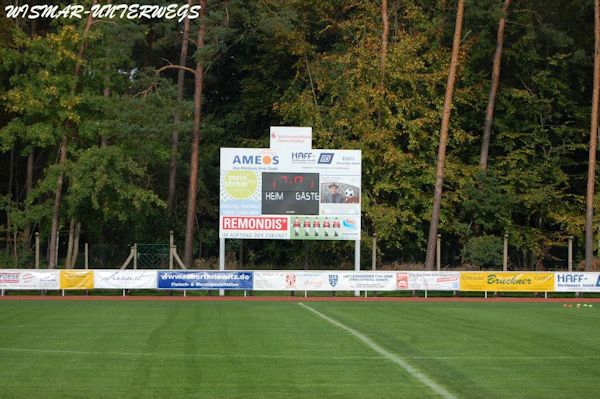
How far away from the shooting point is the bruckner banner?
36.4m

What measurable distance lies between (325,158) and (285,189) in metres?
1.99

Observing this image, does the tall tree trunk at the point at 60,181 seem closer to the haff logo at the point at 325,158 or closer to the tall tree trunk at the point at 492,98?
the haff logo at the point at 325,158

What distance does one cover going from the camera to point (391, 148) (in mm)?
46281

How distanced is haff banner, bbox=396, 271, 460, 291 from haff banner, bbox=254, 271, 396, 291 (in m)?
0.37

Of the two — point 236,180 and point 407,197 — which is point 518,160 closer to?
point 407,197

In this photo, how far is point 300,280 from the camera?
121 feet

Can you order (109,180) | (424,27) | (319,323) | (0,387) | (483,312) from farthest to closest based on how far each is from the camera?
(424,27) < (109,180) < (483,312) < (319,323) < (0,387)

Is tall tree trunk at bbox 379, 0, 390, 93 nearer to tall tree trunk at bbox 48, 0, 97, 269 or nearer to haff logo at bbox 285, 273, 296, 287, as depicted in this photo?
haff logo at bbox 285, 273, 296, 287

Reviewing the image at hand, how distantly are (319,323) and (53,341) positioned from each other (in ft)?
24.3

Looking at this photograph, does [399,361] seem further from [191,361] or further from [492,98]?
[492,98]

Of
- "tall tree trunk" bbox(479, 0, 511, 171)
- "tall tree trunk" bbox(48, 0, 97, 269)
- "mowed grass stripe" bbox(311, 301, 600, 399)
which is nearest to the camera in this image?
"mowed grass stripe" bbox(311, 301, 600, 399)

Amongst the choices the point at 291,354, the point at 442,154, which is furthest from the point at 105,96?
the point at 291,354

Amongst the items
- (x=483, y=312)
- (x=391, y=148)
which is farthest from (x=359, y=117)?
(x=483, y=312)

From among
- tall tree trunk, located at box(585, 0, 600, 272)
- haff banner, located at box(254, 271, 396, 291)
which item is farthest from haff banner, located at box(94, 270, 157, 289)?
tall tree trunk, located at box(585, 0, 600, 272)
